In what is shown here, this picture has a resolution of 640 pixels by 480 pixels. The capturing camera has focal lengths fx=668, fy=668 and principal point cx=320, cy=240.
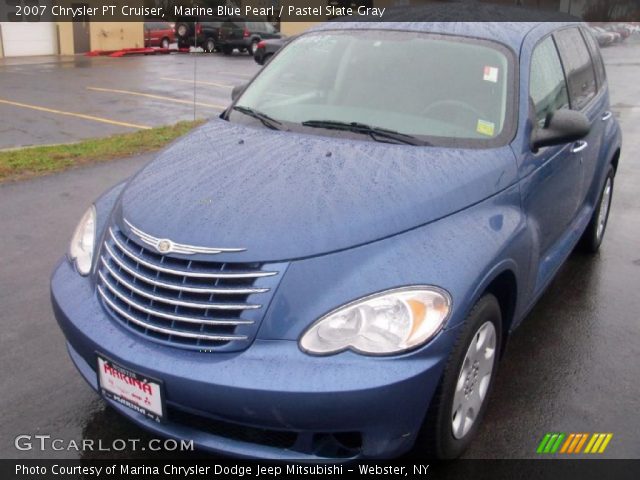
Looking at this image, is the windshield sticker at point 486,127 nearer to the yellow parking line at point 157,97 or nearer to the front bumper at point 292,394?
the front bumper at point 292,394

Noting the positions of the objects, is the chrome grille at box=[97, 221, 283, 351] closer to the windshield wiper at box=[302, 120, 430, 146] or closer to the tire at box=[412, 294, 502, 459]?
the tire at box=[412, 294, 502, 459]

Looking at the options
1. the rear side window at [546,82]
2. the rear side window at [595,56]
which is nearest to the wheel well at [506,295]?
the rear side window at [546,82]

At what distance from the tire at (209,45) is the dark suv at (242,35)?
630 mm

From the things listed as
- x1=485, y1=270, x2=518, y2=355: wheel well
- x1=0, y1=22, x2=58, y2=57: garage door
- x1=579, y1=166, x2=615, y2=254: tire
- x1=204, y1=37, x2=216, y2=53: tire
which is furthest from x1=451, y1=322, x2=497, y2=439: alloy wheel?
x1=204, y1=37, x2=216, y2=53: tire

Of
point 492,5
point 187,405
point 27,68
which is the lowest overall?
point 27,68

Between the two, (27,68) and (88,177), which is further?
(27,68)

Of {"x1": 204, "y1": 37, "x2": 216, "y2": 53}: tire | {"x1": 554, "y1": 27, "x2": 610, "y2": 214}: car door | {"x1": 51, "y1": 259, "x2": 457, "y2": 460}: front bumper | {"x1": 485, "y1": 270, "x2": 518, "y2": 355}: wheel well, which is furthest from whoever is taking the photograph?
{"x1": 204, "y1": 37, "x2": 216, "y2": 53}: tire

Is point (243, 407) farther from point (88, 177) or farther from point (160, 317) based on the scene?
point (88, 177)

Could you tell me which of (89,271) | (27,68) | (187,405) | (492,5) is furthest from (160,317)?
(27,68)

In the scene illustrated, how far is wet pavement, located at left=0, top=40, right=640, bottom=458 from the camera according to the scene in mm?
3104

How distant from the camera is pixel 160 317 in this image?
2557 mm

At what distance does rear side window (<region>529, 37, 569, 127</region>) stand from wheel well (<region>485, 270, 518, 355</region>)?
3.38 ft

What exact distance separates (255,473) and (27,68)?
75.3 feet

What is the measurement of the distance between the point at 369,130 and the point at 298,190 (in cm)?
76
